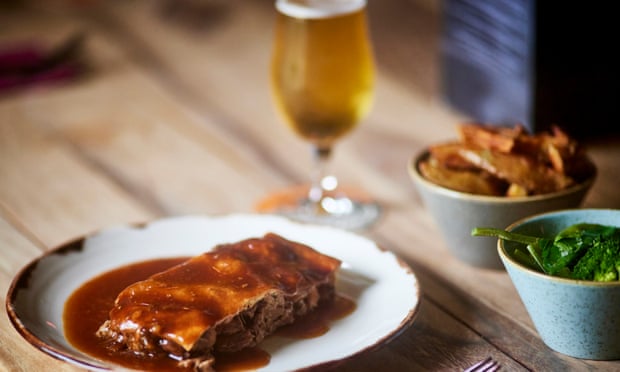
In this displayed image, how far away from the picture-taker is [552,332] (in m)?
1.11

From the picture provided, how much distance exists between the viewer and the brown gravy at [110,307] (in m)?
1.05

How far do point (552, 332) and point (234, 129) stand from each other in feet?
3.56

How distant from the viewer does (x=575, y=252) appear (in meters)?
1.08

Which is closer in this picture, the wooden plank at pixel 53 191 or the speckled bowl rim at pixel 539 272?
the speckled bowl rim at pixel 539 272

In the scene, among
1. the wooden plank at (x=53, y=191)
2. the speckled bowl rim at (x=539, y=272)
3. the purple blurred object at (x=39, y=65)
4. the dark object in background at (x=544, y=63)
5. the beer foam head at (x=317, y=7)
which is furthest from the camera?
the purple blurred object at (x=39, y=65)

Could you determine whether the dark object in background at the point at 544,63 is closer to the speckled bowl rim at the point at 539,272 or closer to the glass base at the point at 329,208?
the glass base at the point at 329,208

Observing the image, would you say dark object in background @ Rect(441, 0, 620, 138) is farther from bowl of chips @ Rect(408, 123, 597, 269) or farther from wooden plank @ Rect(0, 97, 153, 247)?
wooden plank @ Rect(0, 97, 153, 247)

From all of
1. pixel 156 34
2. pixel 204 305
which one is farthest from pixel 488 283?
pixel 156 34

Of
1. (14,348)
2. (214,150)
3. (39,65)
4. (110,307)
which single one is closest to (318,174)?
(214,150)

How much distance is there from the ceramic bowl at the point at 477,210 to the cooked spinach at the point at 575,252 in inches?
5.0

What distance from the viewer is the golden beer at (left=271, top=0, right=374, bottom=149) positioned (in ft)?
4.94

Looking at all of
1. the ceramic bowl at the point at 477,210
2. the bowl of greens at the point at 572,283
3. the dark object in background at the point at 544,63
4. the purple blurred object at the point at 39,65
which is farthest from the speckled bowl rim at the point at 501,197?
the purple blurred object at the point at 39,65

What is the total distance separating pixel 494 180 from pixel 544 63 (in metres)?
0.54

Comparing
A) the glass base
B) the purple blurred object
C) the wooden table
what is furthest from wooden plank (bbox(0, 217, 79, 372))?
the purple blurred object
